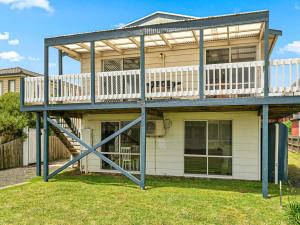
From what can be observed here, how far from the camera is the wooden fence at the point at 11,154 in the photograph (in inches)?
487

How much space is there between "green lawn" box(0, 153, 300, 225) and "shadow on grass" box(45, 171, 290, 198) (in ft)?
0.10

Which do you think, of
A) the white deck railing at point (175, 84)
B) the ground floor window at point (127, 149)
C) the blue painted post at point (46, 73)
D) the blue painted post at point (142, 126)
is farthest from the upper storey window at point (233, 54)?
the blue painted post at point (46, 73)

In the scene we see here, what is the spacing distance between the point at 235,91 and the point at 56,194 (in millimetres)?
5960

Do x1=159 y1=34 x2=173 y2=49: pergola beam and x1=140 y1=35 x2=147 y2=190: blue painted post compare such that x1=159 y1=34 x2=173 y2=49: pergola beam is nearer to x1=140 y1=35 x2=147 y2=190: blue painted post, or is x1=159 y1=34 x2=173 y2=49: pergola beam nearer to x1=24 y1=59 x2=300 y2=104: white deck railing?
x1=24 y1=59 x2=300 y2=104: white deck railing

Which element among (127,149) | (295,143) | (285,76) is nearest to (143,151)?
(127,149)

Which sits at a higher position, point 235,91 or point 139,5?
point 139,5

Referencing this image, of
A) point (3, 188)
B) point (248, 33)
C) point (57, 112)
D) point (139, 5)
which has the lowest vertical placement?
point (3, 188)

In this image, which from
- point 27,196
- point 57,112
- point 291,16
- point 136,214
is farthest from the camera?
point 291,16

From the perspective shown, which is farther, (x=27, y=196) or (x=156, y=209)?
(x=27, y=196)

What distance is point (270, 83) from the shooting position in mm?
7527

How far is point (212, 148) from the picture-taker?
10016 millimetres

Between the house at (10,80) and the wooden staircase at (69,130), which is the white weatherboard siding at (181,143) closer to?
the wooden staircase at (69,130)

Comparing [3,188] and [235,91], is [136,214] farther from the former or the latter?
[3,188]

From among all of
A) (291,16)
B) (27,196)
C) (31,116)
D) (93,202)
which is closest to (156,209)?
(93,202)
